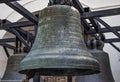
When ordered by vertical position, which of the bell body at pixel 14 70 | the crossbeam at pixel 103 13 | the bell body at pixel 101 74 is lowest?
the bell body at pixel 14 70

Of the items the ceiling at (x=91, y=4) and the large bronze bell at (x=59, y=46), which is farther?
the ceiling at (x=91, y=4)

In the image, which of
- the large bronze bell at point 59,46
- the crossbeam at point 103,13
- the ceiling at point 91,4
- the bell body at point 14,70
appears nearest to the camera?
the large bronze bell at point 59,46

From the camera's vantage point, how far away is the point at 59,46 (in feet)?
4.47

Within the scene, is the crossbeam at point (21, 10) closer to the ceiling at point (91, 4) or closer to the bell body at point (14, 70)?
the bell body at point (14, 70)

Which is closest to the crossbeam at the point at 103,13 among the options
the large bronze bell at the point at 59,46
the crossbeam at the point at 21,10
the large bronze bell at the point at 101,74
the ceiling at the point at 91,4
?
the large bronze bell at the point at 101,74

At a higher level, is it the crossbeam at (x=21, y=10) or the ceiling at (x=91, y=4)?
the crossbeam at (x=21, y=10)

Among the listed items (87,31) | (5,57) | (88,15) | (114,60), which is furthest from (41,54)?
(5,57)

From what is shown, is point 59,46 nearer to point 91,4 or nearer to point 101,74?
point 101,74

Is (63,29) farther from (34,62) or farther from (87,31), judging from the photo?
(87,31)

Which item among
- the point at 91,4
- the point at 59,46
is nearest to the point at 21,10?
the point at 59,46

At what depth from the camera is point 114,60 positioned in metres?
3.14

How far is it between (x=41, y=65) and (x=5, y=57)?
2397 millimetres

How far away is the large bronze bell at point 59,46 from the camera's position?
1316 millimetres

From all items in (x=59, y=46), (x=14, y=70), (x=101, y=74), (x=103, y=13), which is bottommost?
(x=14, y=70)
